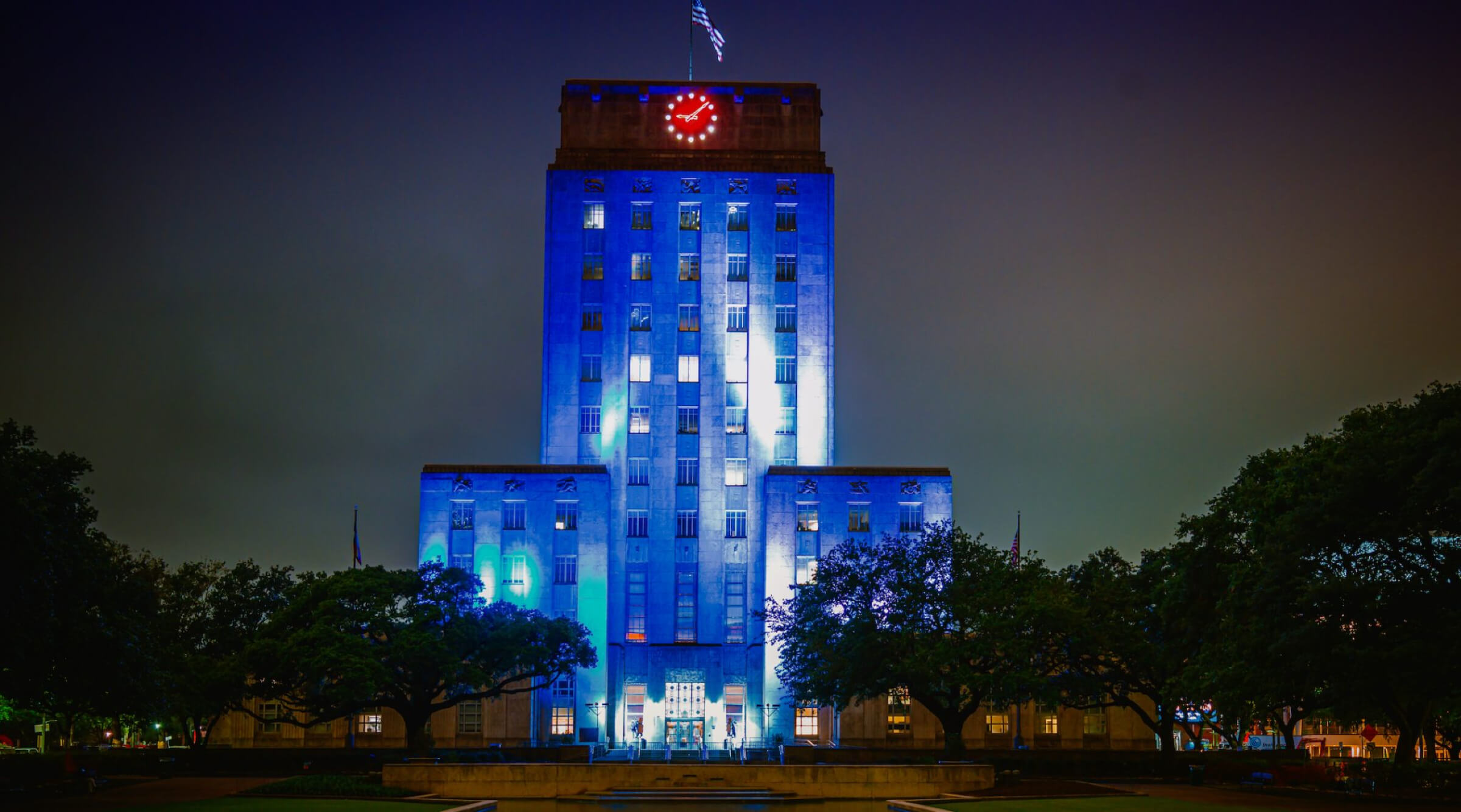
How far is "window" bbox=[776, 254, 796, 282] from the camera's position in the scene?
108m

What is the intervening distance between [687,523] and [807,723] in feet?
54.9

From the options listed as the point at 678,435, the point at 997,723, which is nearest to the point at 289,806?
the point at 997,723

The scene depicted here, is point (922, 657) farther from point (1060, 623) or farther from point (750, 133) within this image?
point (750, 133)

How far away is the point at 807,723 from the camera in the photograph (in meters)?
97.8

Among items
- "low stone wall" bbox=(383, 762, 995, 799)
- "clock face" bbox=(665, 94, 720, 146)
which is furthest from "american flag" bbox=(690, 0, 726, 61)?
"low stone wall" bbox=(383, 762, 995, 799)

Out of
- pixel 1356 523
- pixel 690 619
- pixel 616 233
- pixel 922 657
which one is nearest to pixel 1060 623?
pixel 922 657

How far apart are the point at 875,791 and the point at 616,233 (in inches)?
2345

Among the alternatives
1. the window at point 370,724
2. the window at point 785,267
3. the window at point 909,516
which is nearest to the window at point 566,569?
the window at point 370,724

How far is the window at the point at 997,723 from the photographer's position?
313 feet

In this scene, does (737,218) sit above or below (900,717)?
above

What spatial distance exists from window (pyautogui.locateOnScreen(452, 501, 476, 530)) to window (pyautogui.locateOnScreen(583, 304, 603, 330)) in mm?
16840

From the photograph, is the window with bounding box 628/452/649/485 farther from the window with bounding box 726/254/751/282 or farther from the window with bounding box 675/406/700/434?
the window with bounding box 726/254/751/282

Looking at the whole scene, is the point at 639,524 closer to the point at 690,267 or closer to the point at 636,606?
the point at 636,606

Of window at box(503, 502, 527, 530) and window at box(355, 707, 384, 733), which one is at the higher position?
window at box(503, 502, 527, 530)
